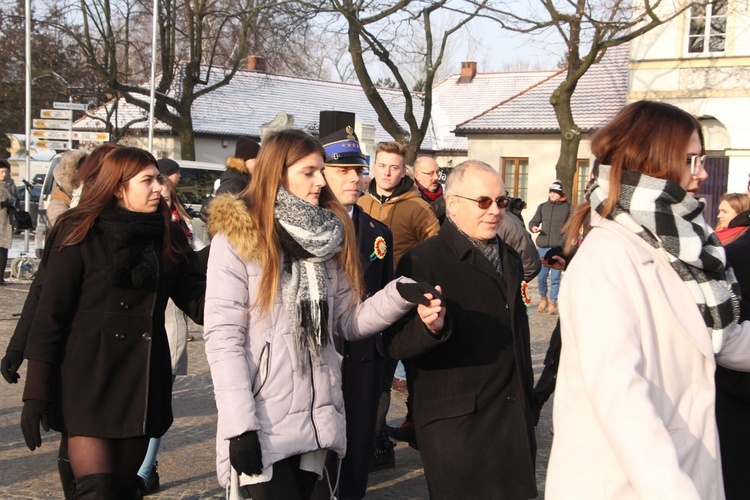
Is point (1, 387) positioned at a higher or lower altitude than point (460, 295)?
lower

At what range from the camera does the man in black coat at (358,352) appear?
173 inches

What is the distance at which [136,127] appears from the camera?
38.9 meters

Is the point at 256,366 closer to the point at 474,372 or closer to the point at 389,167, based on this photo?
the point at 474,372

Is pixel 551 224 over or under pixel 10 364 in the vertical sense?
over

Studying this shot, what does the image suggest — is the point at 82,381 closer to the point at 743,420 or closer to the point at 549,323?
the point at 743,420

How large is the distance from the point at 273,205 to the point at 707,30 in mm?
23312

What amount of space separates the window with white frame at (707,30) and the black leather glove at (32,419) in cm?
2344

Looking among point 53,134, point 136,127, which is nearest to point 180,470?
point 53,134

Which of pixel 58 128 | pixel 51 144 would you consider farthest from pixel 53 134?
pixel 51 144

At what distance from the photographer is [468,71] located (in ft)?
146

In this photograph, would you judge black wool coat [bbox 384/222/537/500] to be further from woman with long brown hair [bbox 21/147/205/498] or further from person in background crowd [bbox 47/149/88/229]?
person in background crowd [bbox 47/149/88/229]

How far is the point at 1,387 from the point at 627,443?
697 cm

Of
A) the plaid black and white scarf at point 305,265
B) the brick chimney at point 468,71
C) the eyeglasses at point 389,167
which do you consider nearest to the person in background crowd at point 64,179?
the eyeglasses at point 389,167

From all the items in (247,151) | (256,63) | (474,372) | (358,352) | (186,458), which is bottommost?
(186,458)
